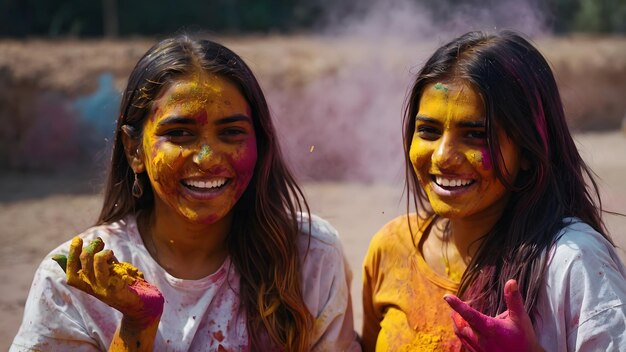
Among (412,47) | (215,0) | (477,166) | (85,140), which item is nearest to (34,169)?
(85,140)

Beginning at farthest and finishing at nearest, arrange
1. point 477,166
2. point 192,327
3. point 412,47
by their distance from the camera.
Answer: point 412,47 < point 192,327 < point 477,166

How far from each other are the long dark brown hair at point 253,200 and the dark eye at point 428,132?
1.54 ft

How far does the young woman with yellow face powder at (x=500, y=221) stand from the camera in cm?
222

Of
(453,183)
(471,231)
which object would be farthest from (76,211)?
(453,183)

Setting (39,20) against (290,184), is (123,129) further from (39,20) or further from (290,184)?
(39,20)

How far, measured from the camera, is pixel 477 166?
244cm

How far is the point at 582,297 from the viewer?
2.23 metres

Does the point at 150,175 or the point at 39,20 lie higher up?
the point at 150,175

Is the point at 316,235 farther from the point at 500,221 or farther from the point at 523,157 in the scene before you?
the point at 523,157

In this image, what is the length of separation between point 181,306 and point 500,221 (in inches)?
41.0

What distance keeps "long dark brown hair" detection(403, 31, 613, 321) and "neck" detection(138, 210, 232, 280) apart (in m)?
0.84

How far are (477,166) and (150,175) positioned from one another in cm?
103

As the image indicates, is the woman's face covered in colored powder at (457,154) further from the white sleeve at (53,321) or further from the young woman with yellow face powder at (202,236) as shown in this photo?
the white sleeve at (53,321)

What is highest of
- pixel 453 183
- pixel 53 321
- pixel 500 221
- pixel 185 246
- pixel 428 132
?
pixel 428 132
